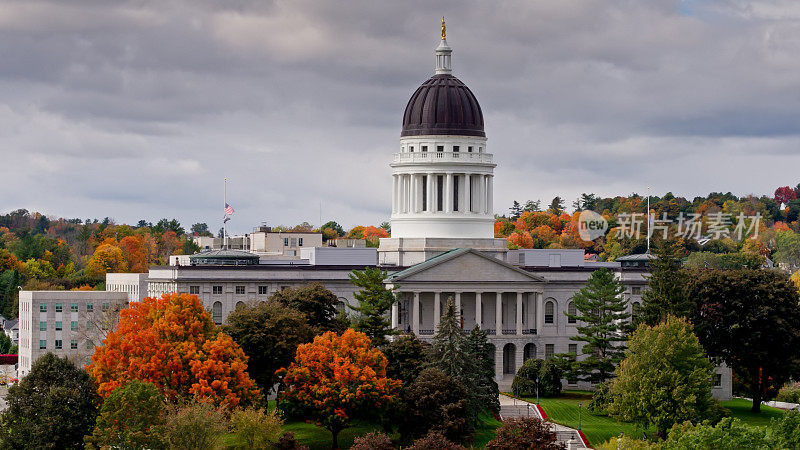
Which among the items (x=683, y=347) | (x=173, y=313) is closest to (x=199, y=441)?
(x=173, y=313)

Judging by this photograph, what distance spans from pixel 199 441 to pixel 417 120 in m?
56.1

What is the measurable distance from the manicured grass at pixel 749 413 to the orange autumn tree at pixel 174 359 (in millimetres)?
37734

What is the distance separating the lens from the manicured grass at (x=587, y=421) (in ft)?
326

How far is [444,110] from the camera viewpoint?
431 feet

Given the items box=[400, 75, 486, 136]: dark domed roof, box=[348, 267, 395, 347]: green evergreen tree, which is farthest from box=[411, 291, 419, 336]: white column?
box=[400, 75, 486, 136]: dark domed roof

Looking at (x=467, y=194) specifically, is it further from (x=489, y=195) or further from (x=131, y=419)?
(x=131, y=419)

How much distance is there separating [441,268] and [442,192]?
39.5 feet

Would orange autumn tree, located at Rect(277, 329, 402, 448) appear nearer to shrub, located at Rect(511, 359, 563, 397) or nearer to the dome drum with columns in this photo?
shrub, located at Rect(511, 359, 563, 397)

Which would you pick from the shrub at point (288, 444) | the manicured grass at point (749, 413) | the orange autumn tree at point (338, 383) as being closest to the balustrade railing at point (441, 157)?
the manicured grass at point (749, 413)

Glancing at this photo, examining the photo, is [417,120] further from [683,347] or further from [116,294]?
[683,347]

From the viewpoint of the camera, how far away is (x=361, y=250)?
129m

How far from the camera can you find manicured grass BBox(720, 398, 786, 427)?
108 metres

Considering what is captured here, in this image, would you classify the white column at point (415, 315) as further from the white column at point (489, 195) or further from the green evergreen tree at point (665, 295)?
the green evergreen tree at point (665, 295)

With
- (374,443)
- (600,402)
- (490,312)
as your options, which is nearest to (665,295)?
(600,402)
